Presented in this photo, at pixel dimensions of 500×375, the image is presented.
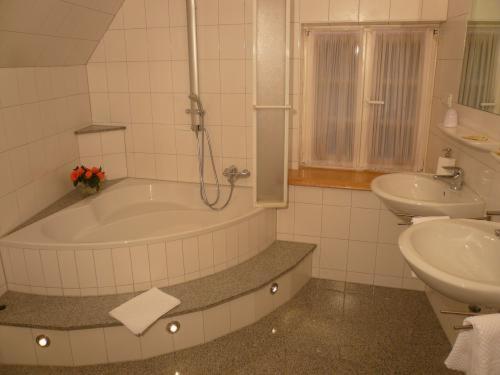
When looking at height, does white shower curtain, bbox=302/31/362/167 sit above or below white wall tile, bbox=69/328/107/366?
above

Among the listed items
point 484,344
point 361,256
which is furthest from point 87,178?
point 484,344

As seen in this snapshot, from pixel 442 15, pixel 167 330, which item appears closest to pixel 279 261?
pixel 167 330

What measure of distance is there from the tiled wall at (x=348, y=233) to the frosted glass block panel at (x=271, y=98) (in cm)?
22

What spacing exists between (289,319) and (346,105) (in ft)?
5.76

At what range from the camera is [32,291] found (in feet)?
8.73

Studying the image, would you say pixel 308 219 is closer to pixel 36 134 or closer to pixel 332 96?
pixel 332 96

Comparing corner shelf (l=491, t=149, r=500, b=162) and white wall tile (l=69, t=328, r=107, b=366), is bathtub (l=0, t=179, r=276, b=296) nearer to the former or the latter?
white wall tile (l=69, t=328, r=107, b=366)

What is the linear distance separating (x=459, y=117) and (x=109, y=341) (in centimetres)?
248

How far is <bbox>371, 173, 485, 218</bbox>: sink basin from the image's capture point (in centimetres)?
209

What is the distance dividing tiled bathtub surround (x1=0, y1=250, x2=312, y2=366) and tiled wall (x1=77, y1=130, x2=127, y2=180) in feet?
5.41

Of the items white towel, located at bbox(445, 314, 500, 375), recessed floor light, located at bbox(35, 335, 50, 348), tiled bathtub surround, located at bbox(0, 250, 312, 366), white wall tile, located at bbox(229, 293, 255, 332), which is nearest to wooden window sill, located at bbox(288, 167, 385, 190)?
white wall tile, located at bbox(229, 293, 255, 332)

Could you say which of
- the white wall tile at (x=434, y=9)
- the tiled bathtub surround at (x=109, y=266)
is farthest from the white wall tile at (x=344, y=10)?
the tiled bathtub surround at (x=109, y=266)

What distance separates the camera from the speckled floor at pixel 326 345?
7.88 ft

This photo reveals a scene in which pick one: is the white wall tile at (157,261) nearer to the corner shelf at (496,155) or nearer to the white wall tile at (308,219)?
the white wall tile at (308,219)
